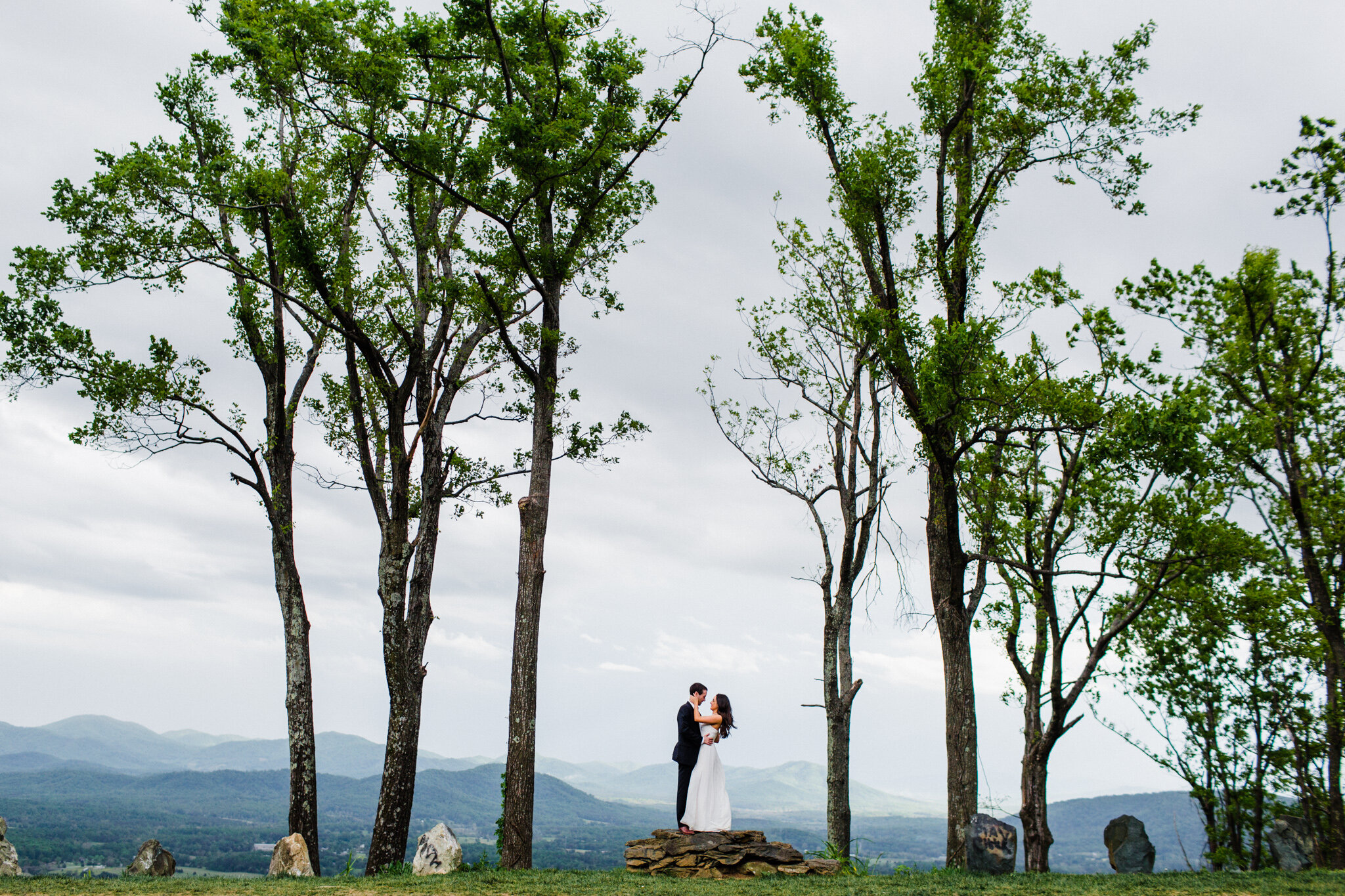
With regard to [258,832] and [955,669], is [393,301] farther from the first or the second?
[258,832]

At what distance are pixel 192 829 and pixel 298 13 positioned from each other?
490 ft

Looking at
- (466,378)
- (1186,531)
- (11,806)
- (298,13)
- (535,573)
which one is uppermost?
(298,13)

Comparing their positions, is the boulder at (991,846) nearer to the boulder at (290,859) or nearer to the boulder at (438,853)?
the boulder at (438,853)

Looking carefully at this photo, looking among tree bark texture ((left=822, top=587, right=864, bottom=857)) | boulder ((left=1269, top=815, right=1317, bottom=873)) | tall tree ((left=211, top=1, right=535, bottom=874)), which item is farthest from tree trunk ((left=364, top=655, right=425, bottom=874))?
boulder ((left=1269, top=815, right=1317, bottom=873))

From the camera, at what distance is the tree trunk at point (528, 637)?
11805 millimetres

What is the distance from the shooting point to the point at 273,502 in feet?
51.6

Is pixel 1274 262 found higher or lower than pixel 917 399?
higher

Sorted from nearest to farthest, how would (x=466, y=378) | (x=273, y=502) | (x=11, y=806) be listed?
(x=273, y=502) → (x=466, y=378) → (x=11, y=806)

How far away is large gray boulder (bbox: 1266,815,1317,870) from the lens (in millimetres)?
16203

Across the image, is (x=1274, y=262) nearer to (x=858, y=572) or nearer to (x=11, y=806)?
(x=858, y=572)

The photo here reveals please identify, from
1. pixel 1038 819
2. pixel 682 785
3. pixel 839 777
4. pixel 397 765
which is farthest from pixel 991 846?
pixel 397 765


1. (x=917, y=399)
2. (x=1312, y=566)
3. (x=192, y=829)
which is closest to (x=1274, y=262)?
(x=1312, y=566)

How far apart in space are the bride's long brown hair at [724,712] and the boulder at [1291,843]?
12503mm

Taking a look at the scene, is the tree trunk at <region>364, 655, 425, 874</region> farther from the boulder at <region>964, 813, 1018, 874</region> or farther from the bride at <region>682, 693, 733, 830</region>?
the boulder at <region>964, 813, 1018, 874</region>
